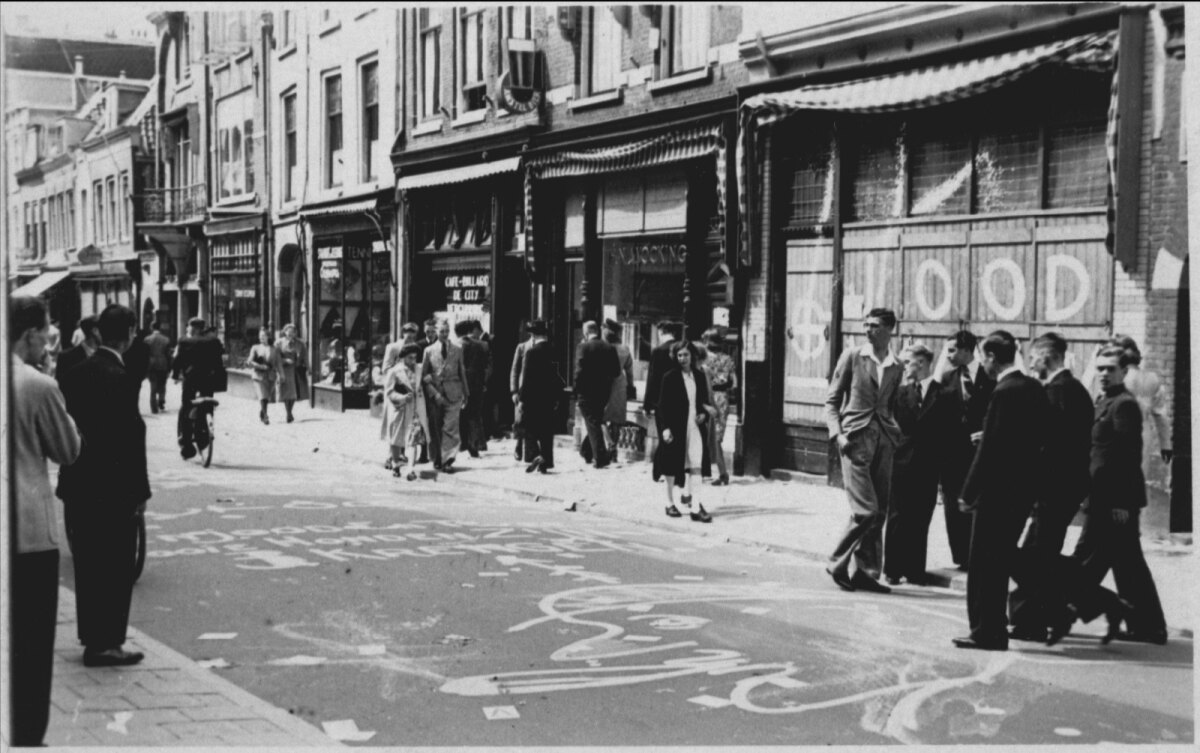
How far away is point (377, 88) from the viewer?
24.7m

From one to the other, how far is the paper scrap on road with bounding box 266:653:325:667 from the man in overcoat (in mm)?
9335

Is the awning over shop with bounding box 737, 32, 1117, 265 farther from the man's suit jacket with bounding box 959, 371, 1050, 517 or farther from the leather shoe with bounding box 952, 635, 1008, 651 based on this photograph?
the leather shoe with bounding box 952, 635, 1008, 651

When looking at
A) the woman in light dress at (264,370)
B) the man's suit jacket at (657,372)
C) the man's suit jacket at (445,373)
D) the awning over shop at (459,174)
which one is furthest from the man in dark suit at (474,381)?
the woman in light dress at (264,370)

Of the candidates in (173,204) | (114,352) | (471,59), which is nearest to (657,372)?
(114,352)

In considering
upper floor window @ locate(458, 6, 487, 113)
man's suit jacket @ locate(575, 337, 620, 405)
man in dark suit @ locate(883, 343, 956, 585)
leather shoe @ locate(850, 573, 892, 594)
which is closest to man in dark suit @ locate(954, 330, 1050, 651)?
leather shoe @ locate(850, 573, 892, 594)

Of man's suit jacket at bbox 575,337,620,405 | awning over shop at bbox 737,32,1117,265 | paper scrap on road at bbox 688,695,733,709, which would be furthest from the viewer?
man's suit jacket at bbox 575,337,620,405

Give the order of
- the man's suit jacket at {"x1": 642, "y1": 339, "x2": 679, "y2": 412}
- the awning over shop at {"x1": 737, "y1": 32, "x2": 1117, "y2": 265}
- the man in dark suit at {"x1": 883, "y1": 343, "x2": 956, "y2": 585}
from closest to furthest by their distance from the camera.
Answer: the man in dark suit at {"x1": 883, "y1": 343, "x2": 956, "y2": 585} → the awning over shop at {"x1": 737, "y1": 32, "x2": 1117, "y2": 265} → the man's suit jacket at {"x1": 642, "y1": 339, "x2": 679, "y2": 412}

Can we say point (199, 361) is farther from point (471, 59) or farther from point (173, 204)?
point (173, 204)

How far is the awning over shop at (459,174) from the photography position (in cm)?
2023

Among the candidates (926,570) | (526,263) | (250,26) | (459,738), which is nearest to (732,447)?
(526,263)

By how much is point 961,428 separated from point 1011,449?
91.9 inches

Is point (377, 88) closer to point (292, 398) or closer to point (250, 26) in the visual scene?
point (250, 26)

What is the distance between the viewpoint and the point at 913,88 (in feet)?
44.4

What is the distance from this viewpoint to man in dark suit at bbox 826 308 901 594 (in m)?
9.20
